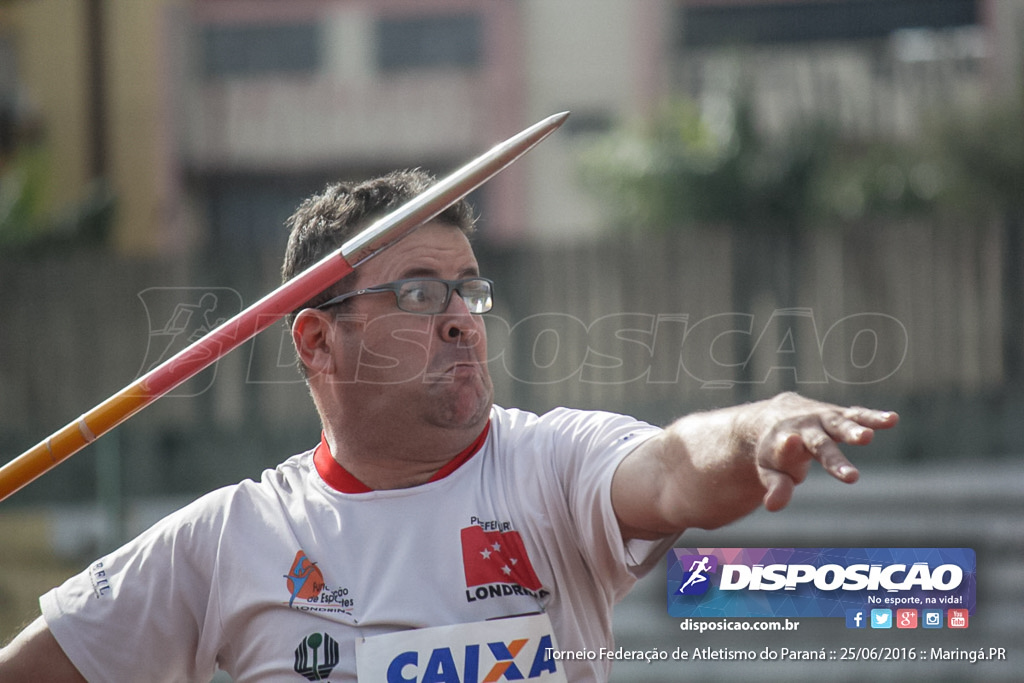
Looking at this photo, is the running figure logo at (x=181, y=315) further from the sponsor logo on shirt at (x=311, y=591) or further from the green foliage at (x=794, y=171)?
the green foliage at (x=794, y=171)

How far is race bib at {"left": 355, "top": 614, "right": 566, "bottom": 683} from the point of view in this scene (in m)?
2.12

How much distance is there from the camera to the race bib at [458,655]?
2119mm

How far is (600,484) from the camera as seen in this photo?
6.78 ft

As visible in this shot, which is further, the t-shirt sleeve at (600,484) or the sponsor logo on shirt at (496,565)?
the sponsor logo on shirt at (496,565)

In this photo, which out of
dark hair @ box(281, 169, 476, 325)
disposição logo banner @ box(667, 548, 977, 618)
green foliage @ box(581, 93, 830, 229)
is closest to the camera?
dark hair @ box(281, 169, 476, 325)

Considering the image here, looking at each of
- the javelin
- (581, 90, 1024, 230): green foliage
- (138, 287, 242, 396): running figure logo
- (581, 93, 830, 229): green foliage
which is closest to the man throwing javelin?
the javelin

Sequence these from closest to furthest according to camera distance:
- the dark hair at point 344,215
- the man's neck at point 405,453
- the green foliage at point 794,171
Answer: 1. the man's neck at point 405,453
2. the dark hair at point 344,215
3. the green foliage at point 794,171

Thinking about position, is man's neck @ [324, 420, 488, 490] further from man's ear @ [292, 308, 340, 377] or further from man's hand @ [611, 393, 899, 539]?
man's hand @ [611, 393, 899, 539]

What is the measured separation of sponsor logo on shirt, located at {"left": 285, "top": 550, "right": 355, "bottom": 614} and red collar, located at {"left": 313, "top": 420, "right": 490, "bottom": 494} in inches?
6.0

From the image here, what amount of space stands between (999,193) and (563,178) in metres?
5.30

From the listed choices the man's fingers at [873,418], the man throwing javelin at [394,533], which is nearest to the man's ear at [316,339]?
the man throwing javelin at [394,533]

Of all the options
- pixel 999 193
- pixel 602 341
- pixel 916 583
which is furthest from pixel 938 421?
pixel 999 193

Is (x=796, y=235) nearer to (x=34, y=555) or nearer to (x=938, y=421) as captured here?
(x=938, y=421)

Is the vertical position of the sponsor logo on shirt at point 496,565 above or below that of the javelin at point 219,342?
below
